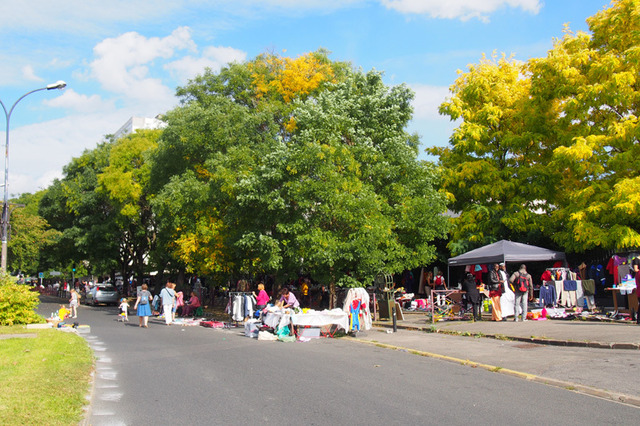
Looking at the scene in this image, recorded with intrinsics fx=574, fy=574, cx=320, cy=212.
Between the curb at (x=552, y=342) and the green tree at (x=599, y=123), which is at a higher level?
the green tree at (x=599, y=123)

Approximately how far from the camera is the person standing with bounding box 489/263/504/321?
18453mm

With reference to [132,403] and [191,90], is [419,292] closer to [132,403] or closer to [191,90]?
[191,90]

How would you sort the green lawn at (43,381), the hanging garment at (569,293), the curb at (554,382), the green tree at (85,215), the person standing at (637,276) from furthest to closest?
the green tree at (85,215) → the hanging garment at (569,293) → the person standing at (637,276) → the curb at (554,382) → the green lawn at (43,381)

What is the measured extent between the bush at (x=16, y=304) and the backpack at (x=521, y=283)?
55.0 ft

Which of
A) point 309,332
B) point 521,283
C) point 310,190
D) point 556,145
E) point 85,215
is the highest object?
point 556,145

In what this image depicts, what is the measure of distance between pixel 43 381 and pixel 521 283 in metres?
13.6

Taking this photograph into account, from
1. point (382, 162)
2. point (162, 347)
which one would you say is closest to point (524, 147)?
point (382, 162)

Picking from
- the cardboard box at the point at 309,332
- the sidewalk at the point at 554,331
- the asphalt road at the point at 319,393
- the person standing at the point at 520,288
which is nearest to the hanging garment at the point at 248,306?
the cardboard box at the point at 309,332

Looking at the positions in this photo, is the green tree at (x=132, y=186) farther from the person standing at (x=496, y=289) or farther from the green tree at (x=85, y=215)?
the person standing at (x=496, y=289)

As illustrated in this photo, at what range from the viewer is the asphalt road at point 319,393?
22.8 ft

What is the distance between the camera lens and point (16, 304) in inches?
814

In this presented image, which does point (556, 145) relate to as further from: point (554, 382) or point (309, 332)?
point (554, 382)

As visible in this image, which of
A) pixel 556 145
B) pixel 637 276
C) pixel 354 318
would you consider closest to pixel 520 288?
pixel 637 276

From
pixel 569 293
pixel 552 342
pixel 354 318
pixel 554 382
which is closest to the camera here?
pixel 554 382
